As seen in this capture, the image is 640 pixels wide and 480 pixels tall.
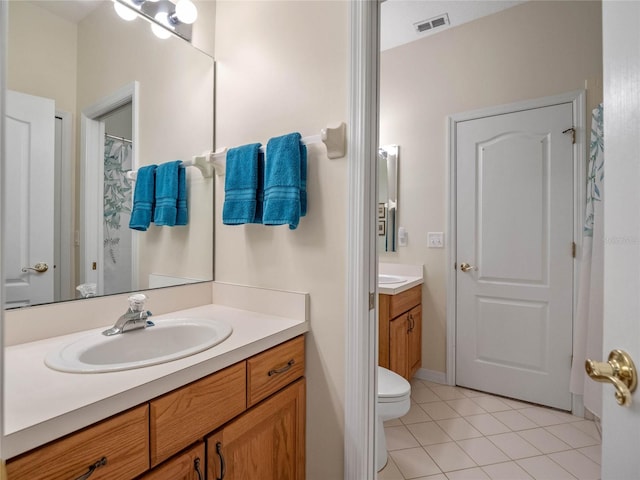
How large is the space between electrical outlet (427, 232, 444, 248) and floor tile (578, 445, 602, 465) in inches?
55.2

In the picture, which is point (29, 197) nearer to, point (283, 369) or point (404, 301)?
point (283, 369)

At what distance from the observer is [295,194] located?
1.14m

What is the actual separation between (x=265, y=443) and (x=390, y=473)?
862 mm

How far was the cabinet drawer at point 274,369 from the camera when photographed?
100 centimetres

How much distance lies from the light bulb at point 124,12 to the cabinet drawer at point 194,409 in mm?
1359

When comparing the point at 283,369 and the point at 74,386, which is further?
the point at 283,369

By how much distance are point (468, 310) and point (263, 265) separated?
1759 millimetres

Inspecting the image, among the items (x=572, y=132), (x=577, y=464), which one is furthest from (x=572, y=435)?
(x=572, y=132)

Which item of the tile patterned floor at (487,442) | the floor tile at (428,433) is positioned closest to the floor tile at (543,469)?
the tile patterned floor at (487,442)

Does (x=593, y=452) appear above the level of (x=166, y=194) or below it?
below

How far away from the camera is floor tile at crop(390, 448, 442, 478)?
1565mm

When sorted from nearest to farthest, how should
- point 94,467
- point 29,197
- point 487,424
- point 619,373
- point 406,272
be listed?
point 619,373
point 94,467
point 29,197
point 487,424
point 406,272

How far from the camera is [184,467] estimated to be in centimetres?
81

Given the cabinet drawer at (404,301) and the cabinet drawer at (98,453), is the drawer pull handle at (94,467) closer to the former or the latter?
the cabinet drawer at (98,453)
